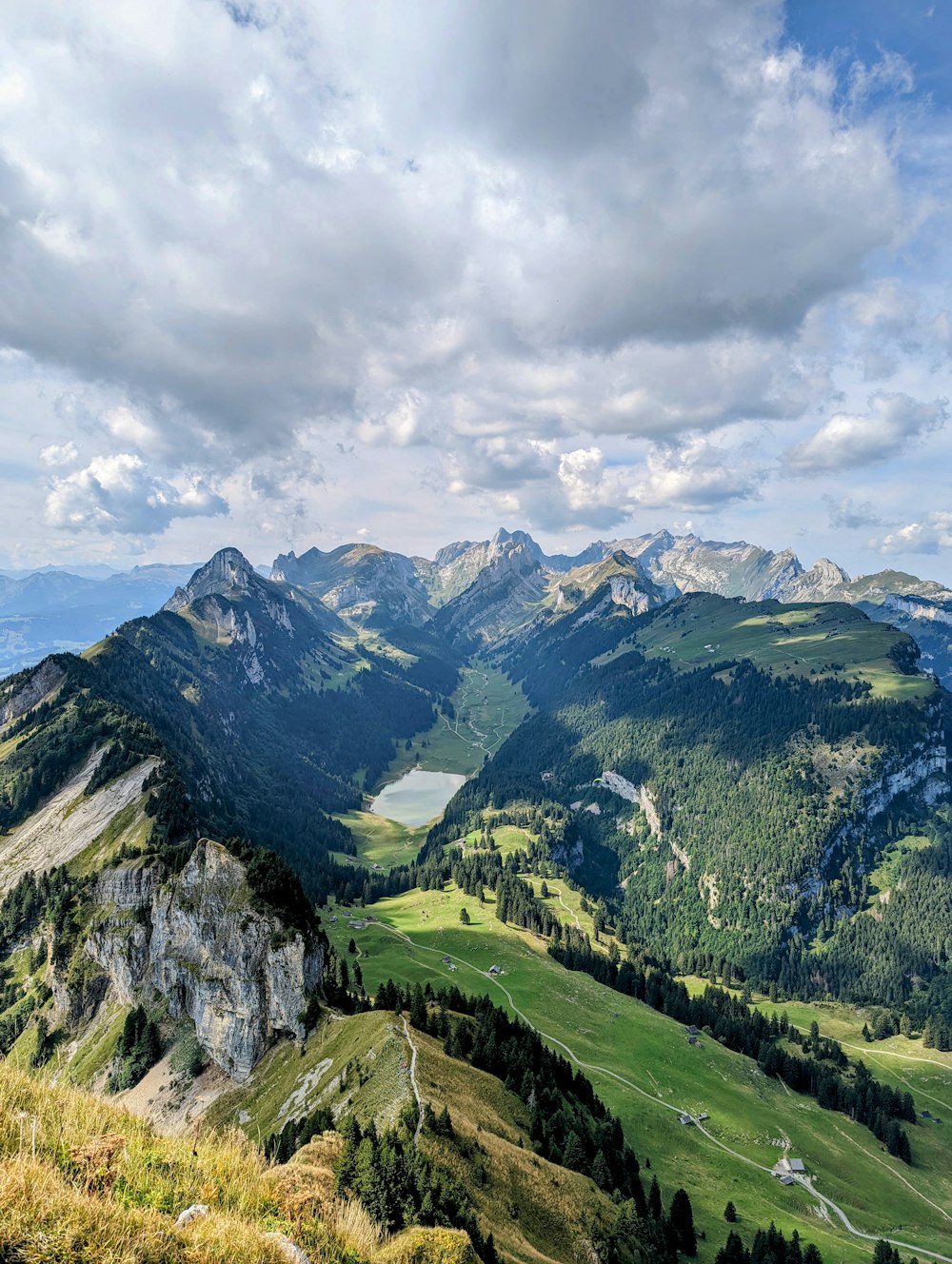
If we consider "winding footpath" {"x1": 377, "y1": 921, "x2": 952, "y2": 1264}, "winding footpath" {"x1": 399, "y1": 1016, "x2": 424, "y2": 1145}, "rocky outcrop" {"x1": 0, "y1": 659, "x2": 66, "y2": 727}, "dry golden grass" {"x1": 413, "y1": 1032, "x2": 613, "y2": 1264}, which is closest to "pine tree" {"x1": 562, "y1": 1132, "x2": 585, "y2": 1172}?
"dry golden grass" {"x1": 413, "y1": 1032, "x2": 613, "y2": 1264}

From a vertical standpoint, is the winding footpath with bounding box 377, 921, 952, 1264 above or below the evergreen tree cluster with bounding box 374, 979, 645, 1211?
below

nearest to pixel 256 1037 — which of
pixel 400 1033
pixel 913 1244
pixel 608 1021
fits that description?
pixel 400 1033

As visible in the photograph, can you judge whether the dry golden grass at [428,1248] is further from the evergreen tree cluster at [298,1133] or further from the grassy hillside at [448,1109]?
the evergreen tree cluster at [298,1133]

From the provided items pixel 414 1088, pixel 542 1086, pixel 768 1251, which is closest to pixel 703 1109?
pixel 768 1251

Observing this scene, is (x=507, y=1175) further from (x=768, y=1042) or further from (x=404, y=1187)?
(x=768, y=1042)

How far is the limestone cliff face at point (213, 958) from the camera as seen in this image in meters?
77.4

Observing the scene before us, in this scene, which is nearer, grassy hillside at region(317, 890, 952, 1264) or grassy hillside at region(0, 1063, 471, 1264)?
grassy hillside at region(0, 1063, 471, 1264)

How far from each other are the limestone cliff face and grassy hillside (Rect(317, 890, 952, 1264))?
39583 millimetres

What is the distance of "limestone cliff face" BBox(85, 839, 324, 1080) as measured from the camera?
77438 millimetres

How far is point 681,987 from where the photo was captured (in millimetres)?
152750

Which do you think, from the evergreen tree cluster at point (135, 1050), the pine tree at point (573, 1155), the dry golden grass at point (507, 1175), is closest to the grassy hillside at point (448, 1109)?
the dry golden grass at point (507, 1175)

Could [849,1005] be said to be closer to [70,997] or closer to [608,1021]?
[608,1021]

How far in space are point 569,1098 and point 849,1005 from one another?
165 metres

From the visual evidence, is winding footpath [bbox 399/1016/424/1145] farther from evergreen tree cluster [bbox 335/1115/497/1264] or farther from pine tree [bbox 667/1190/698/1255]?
pine tree [bbox 667/1190/698/1255]
